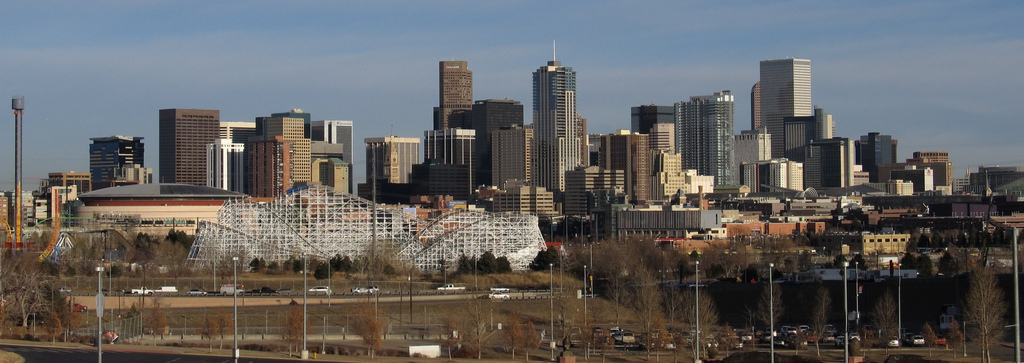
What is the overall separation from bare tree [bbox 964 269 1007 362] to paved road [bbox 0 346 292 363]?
32.9 m

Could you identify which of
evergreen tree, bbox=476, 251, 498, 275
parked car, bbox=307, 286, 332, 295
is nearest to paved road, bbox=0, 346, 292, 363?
parked car, bbox=307, 286, 332, 295

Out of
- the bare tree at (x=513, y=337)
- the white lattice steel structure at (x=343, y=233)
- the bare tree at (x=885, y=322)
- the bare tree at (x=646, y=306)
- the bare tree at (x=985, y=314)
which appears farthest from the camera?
the white lattice steel structure at (x=343, y=233)

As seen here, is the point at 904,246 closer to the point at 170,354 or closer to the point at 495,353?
the point at 495,353

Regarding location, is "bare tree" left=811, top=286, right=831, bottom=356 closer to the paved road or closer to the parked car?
the paved road

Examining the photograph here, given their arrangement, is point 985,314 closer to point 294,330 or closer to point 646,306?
point 646,306

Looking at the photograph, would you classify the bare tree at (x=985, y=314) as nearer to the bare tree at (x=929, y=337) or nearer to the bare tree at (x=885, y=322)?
the bare tree at (x=929, y=337)

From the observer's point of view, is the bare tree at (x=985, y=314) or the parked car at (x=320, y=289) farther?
the parked car at (x=320, y=289)

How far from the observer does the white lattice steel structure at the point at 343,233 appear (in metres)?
124

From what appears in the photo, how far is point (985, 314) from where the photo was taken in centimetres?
6744

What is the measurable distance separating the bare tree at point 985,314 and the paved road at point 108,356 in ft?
108

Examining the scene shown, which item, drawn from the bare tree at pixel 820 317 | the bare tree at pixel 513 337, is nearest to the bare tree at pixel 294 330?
the bare tree at pixel 513 337

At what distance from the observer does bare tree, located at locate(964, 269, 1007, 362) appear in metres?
65.7

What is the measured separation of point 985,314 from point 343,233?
233ft

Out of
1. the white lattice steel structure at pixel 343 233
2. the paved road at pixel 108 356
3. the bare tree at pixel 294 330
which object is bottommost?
the paved road at pixel 108 356
